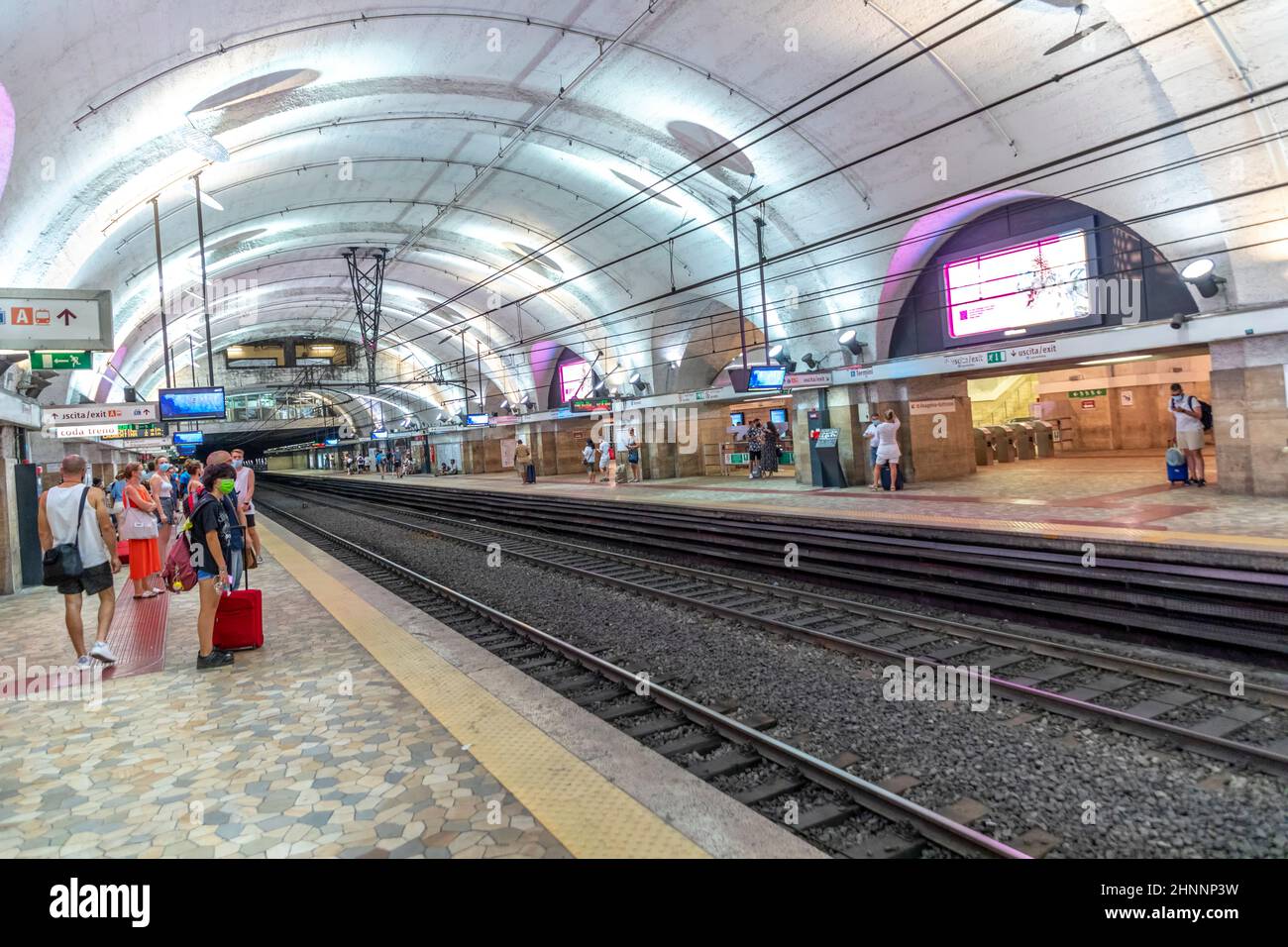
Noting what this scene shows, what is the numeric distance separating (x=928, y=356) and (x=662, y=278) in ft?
34.7

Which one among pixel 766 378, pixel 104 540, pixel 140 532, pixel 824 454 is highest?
pixel 766 378

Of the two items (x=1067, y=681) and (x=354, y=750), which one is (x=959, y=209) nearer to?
(x=1067, y=681)

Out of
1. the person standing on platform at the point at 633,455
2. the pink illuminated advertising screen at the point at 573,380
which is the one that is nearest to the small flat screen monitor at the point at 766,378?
the person standing on platform at the point at 633,455

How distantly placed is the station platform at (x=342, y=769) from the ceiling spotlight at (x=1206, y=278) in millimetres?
12137

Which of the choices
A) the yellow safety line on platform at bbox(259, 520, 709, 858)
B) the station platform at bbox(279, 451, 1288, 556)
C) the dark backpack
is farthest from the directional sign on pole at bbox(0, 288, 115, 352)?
the dark backpack

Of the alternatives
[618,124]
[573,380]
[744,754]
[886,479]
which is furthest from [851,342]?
[573,380]

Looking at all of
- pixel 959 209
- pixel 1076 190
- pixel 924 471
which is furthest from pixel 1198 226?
pixel 924 471

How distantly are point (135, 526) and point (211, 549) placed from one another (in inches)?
176

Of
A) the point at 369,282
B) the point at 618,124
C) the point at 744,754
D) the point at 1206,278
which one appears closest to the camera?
the point at 744,754

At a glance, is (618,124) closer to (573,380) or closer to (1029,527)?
(1029,527)

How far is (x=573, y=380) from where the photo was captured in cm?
3381

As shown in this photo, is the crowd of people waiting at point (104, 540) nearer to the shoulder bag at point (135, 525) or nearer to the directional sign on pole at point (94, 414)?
the shoulder bag at point (135, 525)

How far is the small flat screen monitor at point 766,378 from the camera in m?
17.0

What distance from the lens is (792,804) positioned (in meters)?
3.67
